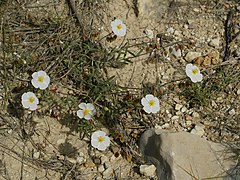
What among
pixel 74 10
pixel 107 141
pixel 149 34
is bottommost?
pixel 107 141

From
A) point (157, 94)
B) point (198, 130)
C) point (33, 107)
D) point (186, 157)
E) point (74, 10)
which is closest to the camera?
point (186, 157)

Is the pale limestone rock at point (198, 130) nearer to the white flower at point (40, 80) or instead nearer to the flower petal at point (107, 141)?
the flower petal at point (107, 141)

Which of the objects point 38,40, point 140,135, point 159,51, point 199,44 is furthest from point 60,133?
point 199,44

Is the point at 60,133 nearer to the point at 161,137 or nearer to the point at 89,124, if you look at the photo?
the point at 89,124

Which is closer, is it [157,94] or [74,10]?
[157,94]

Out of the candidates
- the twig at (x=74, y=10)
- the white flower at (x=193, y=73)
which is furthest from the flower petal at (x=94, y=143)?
the twig at (x=74, y=10)

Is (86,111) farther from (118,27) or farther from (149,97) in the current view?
(118,27)

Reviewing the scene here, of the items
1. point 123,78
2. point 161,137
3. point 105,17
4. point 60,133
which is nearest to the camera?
point 161,137

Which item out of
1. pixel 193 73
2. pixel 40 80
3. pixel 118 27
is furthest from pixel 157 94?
pixel 40 80
